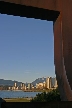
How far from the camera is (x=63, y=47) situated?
8961 millimetres

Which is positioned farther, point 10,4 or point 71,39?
point 71,39

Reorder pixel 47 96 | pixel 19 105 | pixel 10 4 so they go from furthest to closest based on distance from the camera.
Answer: pixel 47 96
pixel 10 4
pixel 19 105

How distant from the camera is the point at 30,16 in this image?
953 cm

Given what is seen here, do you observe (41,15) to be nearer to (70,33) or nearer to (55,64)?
(70,33)

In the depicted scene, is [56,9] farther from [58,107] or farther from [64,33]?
[58,107]

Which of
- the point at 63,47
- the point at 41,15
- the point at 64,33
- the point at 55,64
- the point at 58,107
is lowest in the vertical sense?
the point at 58,107

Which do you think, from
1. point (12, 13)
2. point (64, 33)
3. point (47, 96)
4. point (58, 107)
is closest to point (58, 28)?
point (64, 33)

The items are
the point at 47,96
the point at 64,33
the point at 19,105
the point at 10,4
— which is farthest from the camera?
the point at 47,96

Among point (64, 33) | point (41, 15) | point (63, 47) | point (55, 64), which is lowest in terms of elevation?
point (55, 64)

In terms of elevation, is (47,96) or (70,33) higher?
(70,33)

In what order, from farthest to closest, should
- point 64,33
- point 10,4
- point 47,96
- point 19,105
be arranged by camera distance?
point 47,96, point 64,33, point 10,4, point 19,105

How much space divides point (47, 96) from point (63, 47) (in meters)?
17.4

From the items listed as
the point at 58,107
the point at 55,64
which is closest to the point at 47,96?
the point at 55,64

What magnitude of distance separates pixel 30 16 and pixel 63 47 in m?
1.93
